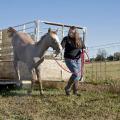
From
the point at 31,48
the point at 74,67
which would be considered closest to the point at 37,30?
the point at 31,48

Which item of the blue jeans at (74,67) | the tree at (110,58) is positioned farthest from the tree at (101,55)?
the blue jeans at (74,67)

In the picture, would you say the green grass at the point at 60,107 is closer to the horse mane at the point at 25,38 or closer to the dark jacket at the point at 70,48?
the dark jacket at the point at 70,48

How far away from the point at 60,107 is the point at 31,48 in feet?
10.2

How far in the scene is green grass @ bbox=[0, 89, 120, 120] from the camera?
29.7 feet

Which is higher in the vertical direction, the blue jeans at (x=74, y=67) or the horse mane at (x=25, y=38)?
the horse mane at (x=25, y=38)

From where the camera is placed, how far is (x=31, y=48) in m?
12.6

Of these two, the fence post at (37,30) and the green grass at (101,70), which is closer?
the fence post at (37,30)

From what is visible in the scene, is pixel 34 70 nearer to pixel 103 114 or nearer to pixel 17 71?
pixel 17 71

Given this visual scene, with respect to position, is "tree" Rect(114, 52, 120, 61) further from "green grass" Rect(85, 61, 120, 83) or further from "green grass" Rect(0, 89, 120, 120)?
"green grass" Rect(0, 89, 120, 120)

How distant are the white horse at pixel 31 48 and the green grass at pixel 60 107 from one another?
973mm

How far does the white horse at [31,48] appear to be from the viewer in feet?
38.7

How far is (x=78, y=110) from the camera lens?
9641 millimetres

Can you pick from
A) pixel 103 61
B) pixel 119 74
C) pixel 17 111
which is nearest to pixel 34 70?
pixel 17 111

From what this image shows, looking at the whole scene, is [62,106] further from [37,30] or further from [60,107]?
[37,30]
